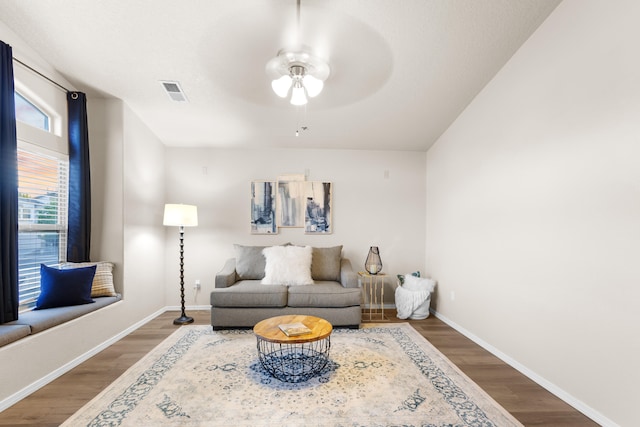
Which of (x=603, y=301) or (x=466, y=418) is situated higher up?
(x=603, y=301)

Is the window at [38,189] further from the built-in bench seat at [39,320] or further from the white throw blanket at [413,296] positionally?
the white throw blanket at [413,296]

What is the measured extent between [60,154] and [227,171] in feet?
6.44

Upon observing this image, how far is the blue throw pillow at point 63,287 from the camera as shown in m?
2.68

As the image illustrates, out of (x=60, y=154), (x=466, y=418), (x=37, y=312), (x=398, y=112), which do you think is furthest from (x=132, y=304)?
(x=398, y=112)

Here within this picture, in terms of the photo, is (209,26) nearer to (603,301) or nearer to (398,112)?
(398,112)

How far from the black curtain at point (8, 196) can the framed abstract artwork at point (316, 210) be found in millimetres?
3153

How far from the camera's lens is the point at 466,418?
190 centimetres

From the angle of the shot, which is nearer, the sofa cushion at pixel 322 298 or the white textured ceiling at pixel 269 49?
the white textured ceiling at pixel 269 49

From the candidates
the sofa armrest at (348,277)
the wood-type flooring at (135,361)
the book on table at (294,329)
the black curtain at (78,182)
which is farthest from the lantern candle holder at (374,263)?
the black curtain at (78,182)

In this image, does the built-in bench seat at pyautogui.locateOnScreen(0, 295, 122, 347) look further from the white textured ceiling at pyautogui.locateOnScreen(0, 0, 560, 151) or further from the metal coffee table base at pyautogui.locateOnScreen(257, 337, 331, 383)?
the white textured ceiling at pyautogui.locateOnScreen(0, 0, 560, 151)

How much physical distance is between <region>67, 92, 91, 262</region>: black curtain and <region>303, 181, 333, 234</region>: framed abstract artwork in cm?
271

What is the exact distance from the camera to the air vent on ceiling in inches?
120

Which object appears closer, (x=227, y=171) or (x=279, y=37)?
(x=279, y=37)

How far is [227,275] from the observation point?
3.71 m
